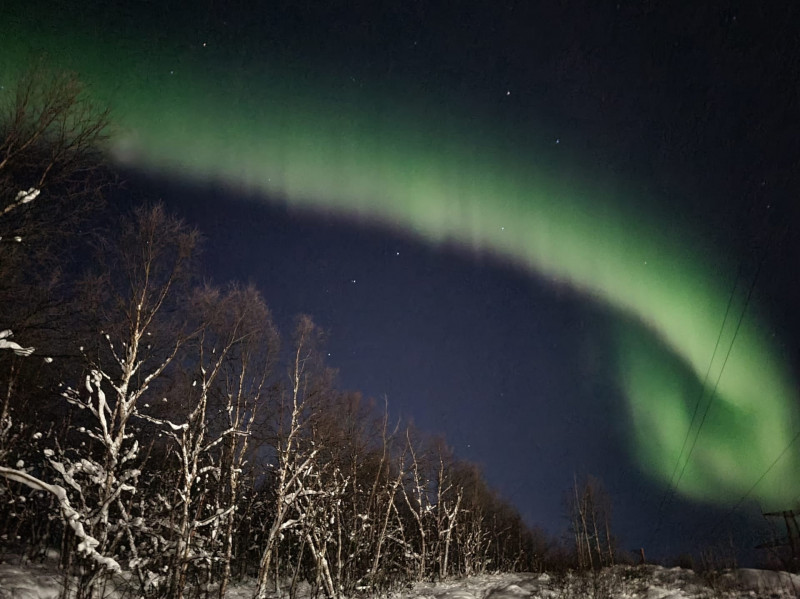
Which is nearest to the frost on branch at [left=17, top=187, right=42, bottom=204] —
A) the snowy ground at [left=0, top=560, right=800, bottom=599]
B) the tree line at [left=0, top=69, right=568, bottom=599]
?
the tree line at [left=0, top=69, right=568, bottom=599]

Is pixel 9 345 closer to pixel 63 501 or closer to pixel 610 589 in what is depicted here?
pixel 63 501

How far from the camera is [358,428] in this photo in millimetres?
23906

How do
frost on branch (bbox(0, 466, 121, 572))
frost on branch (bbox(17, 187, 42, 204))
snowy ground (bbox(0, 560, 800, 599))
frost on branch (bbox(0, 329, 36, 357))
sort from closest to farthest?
frost on branch (bbox(0, 466, 121, 572)) < frost on branch (bbox(0, 329, 36, 357)) < frost on branch (bbox(17, 187, 42, 204)) < snowy ground (bbox(0, 560, 800, 599))

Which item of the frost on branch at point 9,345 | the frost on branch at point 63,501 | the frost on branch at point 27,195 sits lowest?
the frost on branch at point 63,501

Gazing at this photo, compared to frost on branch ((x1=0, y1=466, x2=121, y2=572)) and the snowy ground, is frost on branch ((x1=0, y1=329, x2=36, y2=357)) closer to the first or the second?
frost on branch ((x1=0, y1=466, x2=121, y2=572))

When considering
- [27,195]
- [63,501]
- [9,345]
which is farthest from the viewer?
[27,195]

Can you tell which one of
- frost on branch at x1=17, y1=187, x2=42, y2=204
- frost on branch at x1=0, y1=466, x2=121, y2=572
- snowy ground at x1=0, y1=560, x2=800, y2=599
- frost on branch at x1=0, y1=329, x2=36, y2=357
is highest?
frost on branch at x1=17, y1=187, x2=42, y2=204

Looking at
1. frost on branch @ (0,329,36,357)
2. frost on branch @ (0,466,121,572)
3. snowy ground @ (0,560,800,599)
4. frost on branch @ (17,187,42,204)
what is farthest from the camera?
snowy ground @ (0,560,800,599)

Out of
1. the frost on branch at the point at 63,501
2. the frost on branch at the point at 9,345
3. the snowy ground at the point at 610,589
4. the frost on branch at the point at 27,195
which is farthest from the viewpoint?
the snowy ground at the point at 610,589

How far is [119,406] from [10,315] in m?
4.89

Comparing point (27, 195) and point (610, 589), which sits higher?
point (27, 195)

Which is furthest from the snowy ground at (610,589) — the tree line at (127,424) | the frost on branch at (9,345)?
the frost on branch at (9,345)

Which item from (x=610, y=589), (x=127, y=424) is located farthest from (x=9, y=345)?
(x=610, y=589)

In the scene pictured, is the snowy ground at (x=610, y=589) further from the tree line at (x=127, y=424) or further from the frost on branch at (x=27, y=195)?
the frost on branch at (x=27, y=195)
